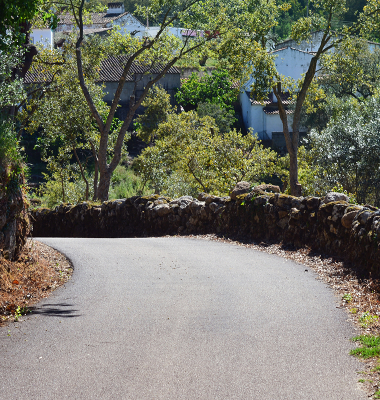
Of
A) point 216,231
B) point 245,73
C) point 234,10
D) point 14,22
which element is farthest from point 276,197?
point 234,10

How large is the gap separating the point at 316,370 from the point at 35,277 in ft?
17.6

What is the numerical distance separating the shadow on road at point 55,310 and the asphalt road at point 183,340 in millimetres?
15

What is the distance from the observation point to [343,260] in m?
10.1

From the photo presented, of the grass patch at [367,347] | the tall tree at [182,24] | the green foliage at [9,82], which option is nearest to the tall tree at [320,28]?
the tall tree at [182,24]

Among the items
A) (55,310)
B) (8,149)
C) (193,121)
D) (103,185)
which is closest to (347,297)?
(55,310)

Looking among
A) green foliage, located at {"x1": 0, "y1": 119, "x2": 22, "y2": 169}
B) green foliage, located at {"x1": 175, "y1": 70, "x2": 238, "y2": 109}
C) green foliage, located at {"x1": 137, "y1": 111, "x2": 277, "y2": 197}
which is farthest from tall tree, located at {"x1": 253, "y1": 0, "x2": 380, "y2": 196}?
green foliage, located at {"x1": 175, "y1": 70, "x2": 238, "y2": 109}

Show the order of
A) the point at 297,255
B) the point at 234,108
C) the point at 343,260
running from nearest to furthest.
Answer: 1. the point at 343,260
2. the point at 297,255
3. the point at 234,108

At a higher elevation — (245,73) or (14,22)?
(245,73)

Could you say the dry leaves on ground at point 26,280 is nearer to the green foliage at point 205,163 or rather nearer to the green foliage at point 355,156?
the green foliage at point 205,163

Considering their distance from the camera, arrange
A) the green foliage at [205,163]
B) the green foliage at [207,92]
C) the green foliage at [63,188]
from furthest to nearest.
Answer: the green foliage at [207,92] → the green foliage at [63,188] → the green foliage at [205,163]

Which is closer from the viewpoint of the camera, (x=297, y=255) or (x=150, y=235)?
(x=297, y=255)

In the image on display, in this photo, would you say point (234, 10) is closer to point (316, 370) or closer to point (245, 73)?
point (245, 73)

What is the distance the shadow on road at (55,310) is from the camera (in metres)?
7.15

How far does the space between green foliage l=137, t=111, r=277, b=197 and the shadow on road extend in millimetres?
16465
